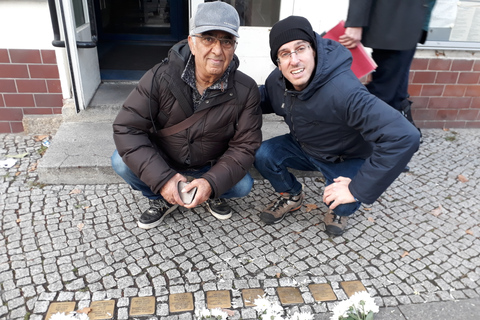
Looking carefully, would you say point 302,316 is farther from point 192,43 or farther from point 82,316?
point 192,43

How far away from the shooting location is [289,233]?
295 centimetres

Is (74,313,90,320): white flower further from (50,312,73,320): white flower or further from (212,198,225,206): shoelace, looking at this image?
(212,198,225,206): shoelace

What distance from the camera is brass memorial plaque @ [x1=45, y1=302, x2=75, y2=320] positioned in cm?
218

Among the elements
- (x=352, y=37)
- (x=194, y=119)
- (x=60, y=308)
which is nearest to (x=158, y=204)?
(x=194, y=119)

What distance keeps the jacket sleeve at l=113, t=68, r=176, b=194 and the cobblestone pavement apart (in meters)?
0.57

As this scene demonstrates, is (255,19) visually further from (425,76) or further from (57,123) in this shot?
(57,123)

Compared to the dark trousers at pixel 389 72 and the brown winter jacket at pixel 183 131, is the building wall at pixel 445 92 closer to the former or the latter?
the dark trousers at pixel 389 72

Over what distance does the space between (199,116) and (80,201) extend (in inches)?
53.4

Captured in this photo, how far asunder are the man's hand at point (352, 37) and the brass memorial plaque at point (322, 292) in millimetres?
1816

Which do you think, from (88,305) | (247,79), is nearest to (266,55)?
(247,79)

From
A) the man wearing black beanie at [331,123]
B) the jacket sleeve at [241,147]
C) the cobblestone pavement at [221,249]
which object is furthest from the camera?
the jacket sleeve at [241,147]

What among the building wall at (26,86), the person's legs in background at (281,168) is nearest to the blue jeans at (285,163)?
the person's legs in background at (281,168)

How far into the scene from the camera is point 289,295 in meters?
2.38

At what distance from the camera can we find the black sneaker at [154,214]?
2.90m
